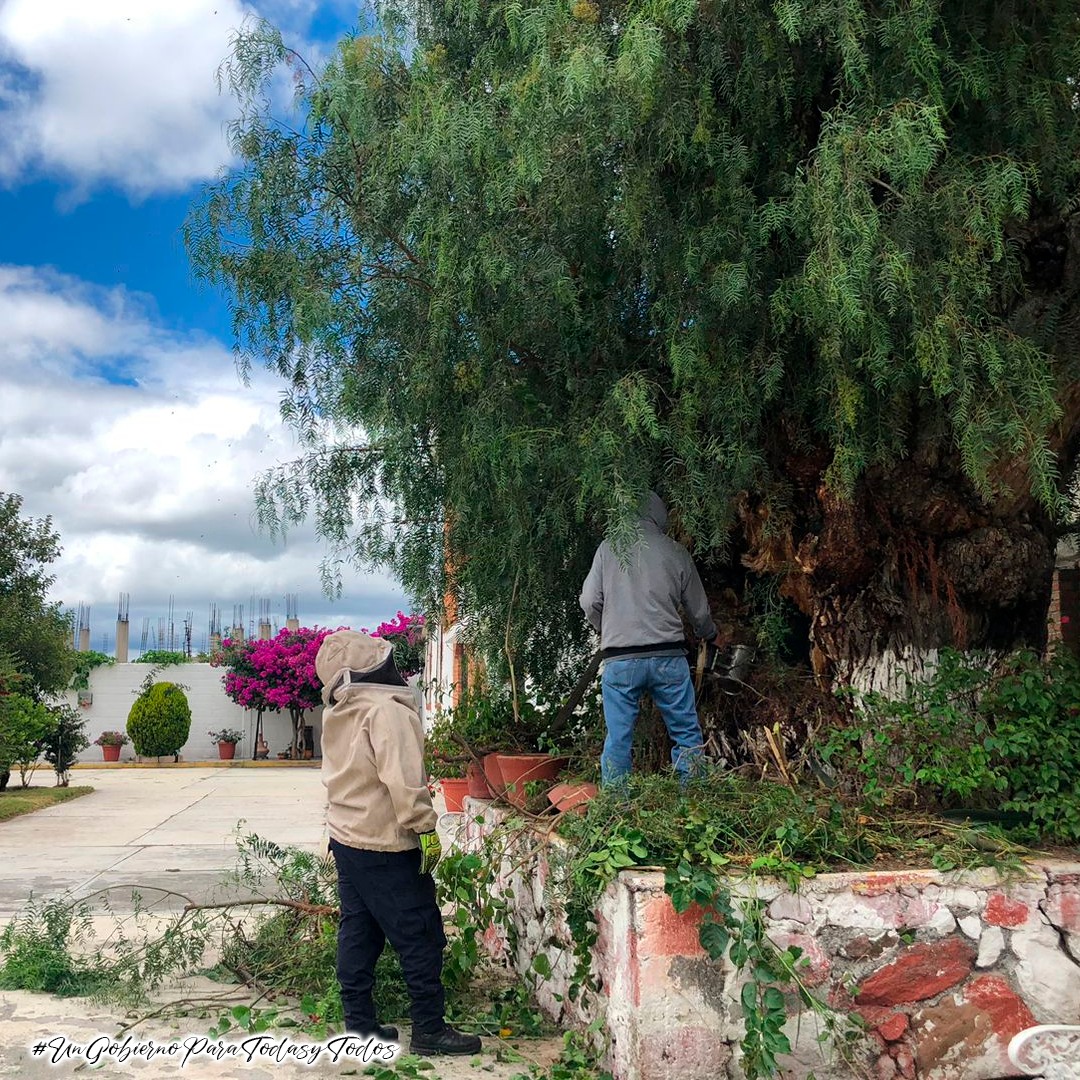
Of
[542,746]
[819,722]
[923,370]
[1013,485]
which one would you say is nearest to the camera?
[923,370]

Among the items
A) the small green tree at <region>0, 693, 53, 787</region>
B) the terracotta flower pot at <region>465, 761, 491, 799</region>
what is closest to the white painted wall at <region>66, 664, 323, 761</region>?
the small green tree at <region>0, 693, 53, 787</region>

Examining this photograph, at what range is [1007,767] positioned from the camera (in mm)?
4371

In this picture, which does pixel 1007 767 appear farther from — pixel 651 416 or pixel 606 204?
pixel 606 204

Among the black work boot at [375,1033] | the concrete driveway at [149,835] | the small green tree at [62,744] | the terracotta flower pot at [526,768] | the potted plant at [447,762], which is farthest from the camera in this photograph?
the small green tree at [62,744]

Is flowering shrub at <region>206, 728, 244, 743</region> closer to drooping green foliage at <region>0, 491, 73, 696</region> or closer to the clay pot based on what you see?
drooping green foliage at <region>0, 491, 73, 696</region>

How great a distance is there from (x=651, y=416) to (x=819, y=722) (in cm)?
186

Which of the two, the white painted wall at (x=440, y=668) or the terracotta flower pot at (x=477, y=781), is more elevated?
the white painted wall at (x=440, y=668)

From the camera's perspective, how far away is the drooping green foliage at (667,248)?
3.98 metres

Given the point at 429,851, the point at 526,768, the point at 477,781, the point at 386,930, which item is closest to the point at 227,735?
the point at 477,781

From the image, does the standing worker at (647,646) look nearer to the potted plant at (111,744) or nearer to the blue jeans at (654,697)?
the blue jeans at (654,697)

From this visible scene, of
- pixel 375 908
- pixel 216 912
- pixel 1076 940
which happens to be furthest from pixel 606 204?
pixel 216 912

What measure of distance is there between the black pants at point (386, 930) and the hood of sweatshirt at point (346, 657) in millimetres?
669

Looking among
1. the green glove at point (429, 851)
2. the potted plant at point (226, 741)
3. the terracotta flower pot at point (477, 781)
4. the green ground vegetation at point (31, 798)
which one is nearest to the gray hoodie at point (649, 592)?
the green glove at point (429, 851)

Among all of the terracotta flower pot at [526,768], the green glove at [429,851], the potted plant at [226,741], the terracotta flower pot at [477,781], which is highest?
the terracotta flower pot at [526,768]
